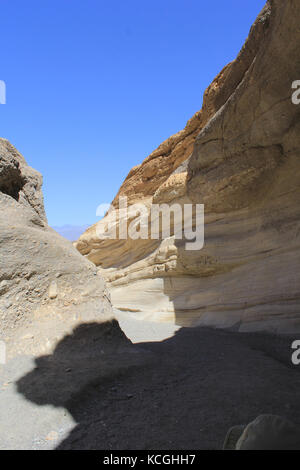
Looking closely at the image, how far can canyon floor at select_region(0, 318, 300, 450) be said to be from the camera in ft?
7.87

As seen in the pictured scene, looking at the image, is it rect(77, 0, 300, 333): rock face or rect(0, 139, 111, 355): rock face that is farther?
rect(77, 0, 300, 333): rock face

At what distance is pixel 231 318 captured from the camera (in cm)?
664

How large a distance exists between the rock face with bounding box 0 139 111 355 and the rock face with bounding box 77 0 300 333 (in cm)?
326

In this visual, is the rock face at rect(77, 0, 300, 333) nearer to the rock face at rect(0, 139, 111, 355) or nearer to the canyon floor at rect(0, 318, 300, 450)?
the canyon floor at rect(0, 318, 300, 450)

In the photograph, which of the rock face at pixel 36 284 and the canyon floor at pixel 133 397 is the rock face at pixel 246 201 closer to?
the canyon floor at pixel 133 397

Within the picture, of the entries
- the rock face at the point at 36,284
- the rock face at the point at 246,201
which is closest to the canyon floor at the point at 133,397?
the rock face at the point at 36,284

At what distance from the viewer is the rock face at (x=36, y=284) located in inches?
142

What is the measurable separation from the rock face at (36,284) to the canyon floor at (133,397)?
0.21 meters

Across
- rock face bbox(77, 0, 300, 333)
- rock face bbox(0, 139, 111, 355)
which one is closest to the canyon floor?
rock face bbox(0, 139, 111, 355)

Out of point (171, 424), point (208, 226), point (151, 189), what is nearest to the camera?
point (171, 424)
